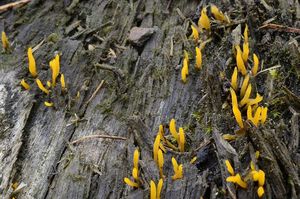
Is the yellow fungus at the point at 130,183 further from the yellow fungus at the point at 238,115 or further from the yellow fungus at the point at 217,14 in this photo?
the yellow fungus at the point at 217,14

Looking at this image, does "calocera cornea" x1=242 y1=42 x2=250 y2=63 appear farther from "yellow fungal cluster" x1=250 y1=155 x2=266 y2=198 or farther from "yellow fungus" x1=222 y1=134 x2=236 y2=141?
"yellow fungal cluster" x1=250 y1=155 x2=266 y2=198

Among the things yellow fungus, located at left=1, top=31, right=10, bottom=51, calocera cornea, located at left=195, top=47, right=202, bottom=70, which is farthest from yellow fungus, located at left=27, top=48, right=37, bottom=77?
calocera cornea, located at left=195, top=47, right=202, bottom=70

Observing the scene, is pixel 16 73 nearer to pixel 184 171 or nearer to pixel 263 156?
pixel 184 171

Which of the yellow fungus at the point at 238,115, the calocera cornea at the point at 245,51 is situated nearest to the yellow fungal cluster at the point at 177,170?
the yellow fungus at the point at 238,115

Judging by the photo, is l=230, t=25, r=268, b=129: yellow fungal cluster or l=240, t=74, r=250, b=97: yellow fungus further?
l=240, t=74, r=250, b=97: yellow fungus

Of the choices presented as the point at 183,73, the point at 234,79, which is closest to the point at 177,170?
the point at 234,79

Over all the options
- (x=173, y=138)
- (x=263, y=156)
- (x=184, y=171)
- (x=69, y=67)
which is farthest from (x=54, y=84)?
(x=263, y=156)
